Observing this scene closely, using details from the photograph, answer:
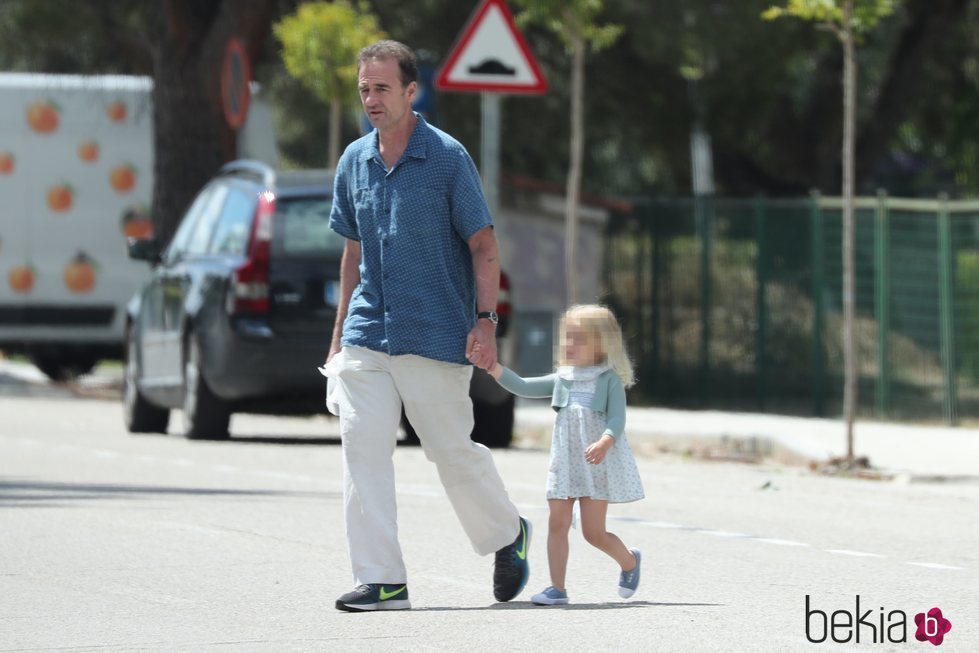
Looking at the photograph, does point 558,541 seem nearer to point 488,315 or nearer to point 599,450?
point 599,450

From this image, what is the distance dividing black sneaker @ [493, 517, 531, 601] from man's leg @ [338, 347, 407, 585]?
38 centimetres

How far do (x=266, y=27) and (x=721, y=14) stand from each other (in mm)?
5234

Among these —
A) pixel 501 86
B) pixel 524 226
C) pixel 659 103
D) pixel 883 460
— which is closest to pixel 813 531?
pixel 883 460

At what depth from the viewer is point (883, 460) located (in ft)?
46.9

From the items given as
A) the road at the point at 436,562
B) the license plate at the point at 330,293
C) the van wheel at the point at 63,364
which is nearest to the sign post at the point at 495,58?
the license plate at the point at 330,293

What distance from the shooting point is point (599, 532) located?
761 cm

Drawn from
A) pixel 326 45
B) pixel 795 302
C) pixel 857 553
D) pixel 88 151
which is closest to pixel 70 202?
pixel 88 151

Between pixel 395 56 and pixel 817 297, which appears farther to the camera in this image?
pixel 817 297

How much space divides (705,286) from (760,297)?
2.13 ft

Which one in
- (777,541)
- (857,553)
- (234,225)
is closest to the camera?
(857,553)

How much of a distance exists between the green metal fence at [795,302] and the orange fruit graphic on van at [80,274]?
217 inches

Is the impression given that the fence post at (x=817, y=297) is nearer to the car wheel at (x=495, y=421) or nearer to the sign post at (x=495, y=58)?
the sign post at (x=495, y=58)

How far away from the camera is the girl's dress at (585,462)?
24.9 feet

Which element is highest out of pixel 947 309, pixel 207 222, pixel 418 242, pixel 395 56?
pixel 395 56
